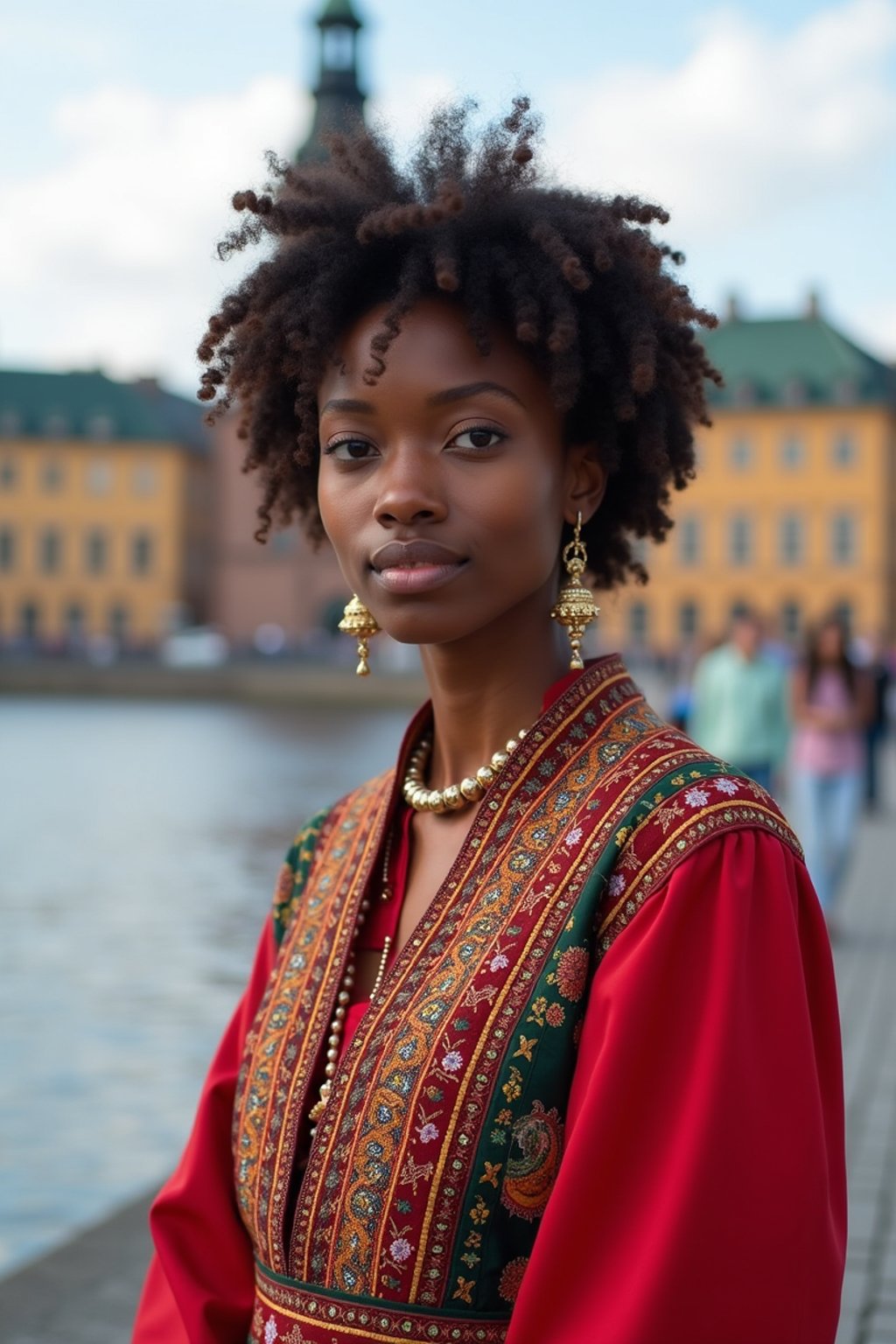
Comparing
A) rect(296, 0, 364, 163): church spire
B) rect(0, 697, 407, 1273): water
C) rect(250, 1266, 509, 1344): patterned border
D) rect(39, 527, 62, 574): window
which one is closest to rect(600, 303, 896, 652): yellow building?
rect(296, 0, 364, 163): church spire

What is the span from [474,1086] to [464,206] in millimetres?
886

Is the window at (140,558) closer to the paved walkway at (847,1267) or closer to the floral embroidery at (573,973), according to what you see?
the paved walkway at (847,1267)

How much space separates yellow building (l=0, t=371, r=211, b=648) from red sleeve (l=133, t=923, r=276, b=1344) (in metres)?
80.8

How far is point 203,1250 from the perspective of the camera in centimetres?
201

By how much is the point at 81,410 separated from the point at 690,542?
95.8 feet

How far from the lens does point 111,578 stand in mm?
82375

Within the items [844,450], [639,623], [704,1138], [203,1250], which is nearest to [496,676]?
[704,1138]

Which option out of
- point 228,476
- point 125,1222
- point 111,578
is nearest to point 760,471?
point 228,476

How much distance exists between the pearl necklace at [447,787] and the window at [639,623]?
235ft

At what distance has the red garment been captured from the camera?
150 cm

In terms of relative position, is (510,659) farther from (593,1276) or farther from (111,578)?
(111,578)

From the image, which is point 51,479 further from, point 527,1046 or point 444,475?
point 527,1046

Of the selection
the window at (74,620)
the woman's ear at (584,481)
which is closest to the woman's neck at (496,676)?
the woman's ear at (584,481)

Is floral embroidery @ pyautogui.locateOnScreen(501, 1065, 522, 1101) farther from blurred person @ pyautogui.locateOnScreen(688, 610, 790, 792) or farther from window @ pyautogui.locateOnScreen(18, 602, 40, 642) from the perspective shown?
window @ pyautogui.locateOnScreen(18, 602, 40, 642)
